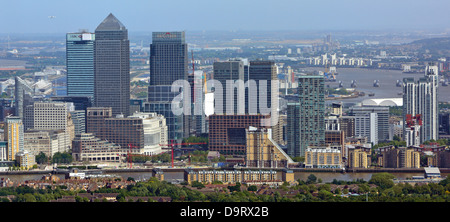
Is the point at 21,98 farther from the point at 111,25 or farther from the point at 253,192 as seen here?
the point at 253,192

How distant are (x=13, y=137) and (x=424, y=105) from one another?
8428 mm

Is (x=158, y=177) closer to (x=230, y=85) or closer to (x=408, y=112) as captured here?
(x=230, y=85)

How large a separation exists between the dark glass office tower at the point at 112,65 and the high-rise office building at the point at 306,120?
17.8ft

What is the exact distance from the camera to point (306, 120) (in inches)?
704

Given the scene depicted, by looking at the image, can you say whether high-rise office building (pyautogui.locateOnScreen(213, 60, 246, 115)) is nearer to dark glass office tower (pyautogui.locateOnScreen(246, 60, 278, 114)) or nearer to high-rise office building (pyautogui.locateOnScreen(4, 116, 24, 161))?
dark glass office tower (pyautogui.locateOnScreen(246, 60, 278, 114))

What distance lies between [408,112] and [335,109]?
1.52 metres

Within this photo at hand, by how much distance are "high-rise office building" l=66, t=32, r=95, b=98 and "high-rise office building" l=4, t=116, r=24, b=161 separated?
5855mm

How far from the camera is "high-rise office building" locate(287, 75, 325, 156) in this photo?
17797 millimetres

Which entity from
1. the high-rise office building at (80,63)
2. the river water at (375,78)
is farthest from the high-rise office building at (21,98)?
the river water at (375,78)

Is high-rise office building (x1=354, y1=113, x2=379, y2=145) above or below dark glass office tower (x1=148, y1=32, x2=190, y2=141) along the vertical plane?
below

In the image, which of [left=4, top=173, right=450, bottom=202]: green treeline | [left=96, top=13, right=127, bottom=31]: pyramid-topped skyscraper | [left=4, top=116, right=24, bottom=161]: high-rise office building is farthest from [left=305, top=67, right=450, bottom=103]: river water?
[left=4, top=173, right=450, bottom=202]: green treeline

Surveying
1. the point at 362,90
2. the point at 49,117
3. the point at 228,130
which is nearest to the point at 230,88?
the point at 228,130
